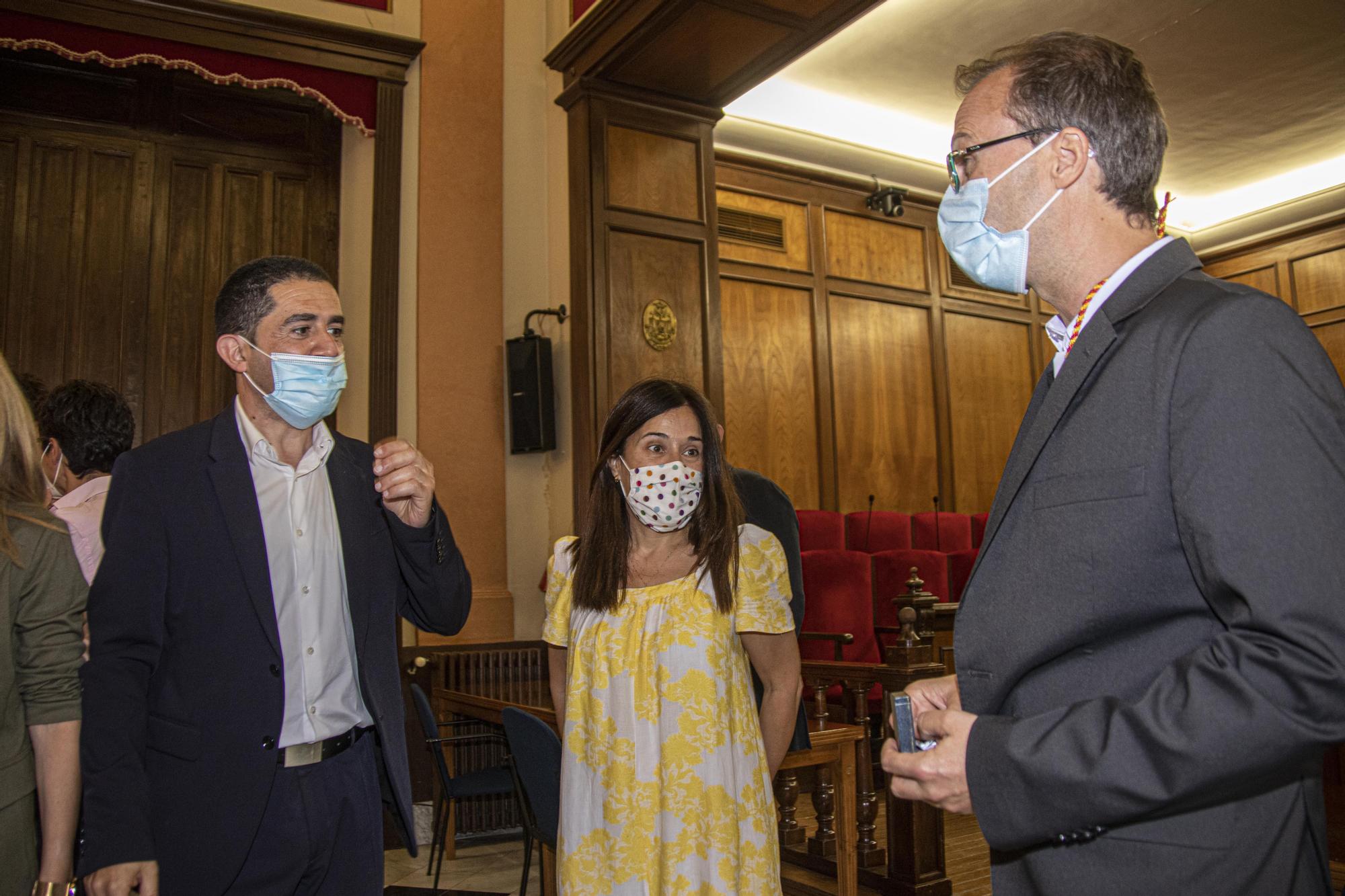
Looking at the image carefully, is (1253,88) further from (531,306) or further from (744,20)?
(531,306)

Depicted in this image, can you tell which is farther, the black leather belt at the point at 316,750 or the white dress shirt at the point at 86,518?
the white dress shirt at the point at 86,518

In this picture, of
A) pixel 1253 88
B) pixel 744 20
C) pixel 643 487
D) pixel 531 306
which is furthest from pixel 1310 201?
pixel 643 487

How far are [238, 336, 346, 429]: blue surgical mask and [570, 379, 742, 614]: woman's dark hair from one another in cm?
66

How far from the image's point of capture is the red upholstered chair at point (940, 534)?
301 inches

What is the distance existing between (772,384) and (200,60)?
446cm

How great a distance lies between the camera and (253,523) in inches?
68.7

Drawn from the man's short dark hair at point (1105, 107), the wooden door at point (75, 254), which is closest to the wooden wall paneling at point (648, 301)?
the wooden door at point (75, 254)

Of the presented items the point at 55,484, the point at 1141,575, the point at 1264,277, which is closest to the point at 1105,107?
the point at 1141,575

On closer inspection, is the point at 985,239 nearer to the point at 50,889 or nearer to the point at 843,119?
the point at 50,889

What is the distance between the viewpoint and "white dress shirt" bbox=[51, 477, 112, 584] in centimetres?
247

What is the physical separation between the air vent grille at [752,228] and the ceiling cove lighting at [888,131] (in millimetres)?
712

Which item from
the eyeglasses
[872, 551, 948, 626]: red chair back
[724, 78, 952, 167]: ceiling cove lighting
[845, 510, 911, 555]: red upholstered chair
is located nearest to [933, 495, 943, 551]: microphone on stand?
[845, 510, 911, 555]: red upholstered chair

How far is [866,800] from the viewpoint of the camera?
12.5 feet

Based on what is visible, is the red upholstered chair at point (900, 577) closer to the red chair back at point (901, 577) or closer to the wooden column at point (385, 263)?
the red chair back at point (901, 577)
